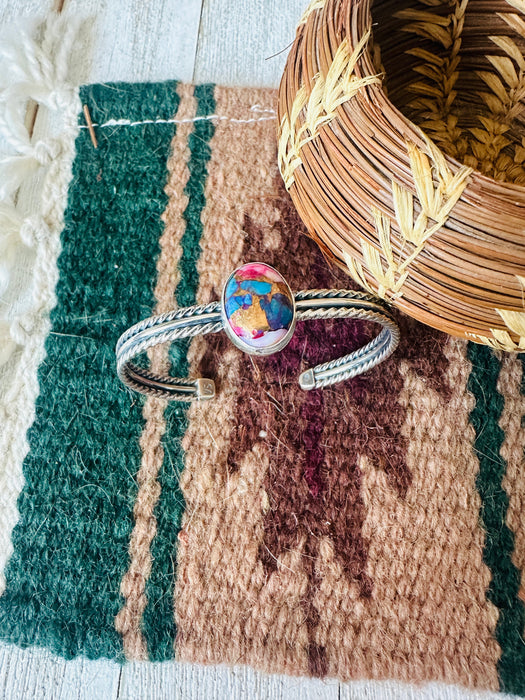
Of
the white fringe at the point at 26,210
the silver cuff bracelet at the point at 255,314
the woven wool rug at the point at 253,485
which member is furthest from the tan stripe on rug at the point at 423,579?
the white fringe at the point at 26,210

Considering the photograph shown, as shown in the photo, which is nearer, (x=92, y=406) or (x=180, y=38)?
(x=92, y=406)

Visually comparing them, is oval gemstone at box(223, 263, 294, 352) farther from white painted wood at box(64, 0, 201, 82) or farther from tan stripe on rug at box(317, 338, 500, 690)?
white painted wood at box(64, 0, 201, 82)

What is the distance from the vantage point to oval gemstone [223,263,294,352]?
353 mm

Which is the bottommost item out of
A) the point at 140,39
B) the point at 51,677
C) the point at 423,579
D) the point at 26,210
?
the point at 51,677

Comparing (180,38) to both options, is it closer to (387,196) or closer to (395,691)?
(387,196)

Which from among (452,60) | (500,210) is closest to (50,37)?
(452,60)

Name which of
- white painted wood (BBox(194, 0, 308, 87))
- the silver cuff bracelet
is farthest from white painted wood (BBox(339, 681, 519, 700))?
white painted wood (BBox(194, 0, 308, 87))

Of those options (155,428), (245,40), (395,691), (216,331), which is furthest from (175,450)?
(245,40)

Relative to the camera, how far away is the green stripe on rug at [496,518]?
0.41 m

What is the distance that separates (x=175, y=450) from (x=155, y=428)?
23 millimetres

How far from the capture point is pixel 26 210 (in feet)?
1.77

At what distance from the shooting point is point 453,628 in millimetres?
418

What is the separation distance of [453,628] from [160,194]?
0.40 metres

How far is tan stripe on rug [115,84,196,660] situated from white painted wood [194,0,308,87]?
6 centimetres
